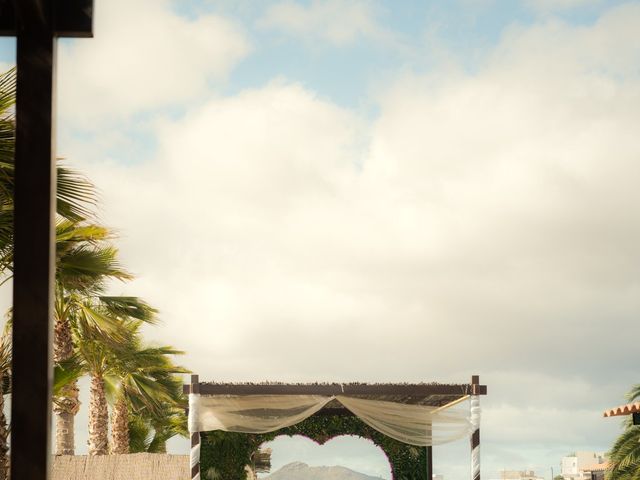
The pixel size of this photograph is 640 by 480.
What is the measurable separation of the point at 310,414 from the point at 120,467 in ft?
20.7

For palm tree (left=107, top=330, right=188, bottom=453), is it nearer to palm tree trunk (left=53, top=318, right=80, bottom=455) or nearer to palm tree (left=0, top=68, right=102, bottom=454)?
palm tree trunk (left=53, top=318, right=80, bottom=455)

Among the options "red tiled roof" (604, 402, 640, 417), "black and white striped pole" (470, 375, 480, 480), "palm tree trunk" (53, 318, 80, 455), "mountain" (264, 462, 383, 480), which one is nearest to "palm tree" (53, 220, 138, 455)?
"palm tree trunk" (53, 318, 80, 455)

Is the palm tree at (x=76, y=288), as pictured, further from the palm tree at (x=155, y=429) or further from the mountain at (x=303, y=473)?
the palm tree at (x=155, y=429)

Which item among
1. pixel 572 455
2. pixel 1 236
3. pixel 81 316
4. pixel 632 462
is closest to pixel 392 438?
pixel 81 316

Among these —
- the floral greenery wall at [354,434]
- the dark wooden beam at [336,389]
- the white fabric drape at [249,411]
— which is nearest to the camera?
the dark wooden beam at [336,389]

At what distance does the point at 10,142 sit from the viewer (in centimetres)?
766

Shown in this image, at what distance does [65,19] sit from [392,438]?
12507 mm

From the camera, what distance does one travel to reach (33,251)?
299cm

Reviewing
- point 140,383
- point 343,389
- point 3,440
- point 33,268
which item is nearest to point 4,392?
point 3,440

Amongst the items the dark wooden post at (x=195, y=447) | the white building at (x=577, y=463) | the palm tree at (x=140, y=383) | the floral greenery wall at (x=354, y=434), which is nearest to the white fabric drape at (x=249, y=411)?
the dark wooden post at (x=195, y=447)

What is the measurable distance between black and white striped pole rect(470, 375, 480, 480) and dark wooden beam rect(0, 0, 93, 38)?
35.1 feet

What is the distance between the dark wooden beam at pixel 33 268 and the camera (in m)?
2.94

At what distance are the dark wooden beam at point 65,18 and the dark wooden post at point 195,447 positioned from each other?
9.97m

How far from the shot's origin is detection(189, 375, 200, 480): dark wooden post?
1280cm
